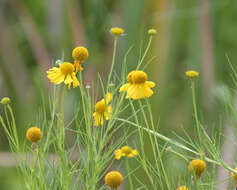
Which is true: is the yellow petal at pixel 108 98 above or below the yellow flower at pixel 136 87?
below

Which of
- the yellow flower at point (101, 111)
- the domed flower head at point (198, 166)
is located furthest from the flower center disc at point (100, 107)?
the domed flower head at point (198, 166)

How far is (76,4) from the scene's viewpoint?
198 centimetres

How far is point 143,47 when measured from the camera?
5.47ft

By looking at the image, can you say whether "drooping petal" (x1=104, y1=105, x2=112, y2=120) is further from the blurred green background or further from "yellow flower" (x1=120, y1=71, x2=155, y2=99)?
the blurred green background

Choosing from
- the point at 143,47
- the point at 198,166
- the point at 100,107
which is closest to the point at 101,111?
the point at 100,107

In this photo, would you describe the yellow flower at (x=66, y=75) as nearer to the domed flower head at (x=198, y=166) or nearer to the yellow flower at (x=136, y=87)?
the yellow flower at (x=136, y=87)

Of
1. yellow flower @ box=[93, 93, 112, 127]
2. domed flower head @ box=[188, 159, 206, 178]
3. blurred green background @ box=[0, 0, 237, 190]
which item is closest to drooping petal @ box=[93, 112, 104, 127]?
yellow flower @ box=[93, 93, 112, 127]

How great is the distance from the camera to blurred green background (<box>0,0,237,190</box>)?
1.71 m

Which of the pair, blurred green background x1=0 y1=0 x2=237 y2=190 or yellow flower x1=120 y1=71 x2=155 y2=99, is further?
blurred green background x1=0 y1=0 x2=237 y2=190

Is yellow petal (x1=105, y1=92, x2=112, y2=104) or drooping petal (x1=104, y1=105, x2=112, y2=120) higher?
yellow petal (x1=105, y1=92, x2=112, y2=104)

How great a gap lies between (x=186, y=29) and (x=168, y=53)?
0.41 meters

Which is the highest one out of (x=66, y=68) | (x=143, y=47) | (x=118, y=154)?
(x=66, y=68)

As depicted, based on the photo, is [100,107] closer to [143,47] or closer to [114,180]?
[114,180]

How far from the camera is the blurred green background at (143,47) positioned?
1.71 metres
